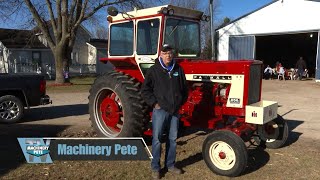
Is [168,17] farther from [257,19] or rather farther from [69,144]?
[257,19]

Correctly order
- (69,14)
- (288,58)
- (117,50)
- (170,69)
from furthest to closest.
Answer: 1. (288,58)
2. (69,14)
3. (117,50)
4. (170,69)

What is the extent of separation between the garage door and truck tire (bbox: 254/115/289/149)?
68.1ft

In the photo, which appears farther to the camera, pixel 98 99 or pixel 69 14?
pixel 69 14

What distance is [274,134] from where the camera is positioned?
709 centimetres

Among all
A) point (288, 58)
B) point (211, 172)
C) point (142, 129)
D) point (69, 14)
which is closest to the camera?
point (211, 172)

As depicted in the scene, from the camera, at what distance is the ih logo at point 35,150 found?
5527mm

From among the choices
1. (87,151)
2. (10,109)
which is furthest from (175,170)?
(10,109)

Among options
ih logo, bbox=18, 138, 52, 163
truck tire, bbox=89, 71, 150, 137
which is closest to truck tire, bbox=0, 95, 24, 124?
truck tire, bbox=89, 71, 150, 137

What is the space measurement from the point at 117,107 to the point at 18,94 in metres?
3.95

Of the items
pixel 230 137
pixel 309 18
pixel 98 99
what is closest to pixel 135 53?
pixel 98 99

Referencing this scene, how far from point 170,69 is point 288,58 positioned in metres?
33.7

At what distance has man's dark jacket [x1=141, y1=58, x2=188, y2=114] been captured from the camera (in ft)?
17.1

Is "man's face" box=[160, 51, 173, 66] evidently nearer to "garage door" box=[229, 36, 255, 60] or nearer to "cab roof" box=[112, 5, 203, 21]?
"cab roof" box=[112, 5, 203, 21]

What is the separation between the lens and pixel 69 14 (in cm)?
2344
